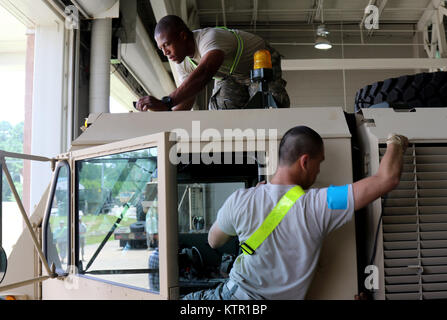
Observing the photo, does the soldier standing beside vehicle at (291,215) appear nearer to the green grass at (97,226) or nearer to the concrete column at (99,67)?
the green grass at (97,226)

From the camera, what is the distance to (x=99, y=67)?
5.31 m

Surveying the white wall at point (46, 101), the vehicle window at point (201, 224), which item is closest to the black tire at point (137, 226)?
the vehicle window at point (201, 224)

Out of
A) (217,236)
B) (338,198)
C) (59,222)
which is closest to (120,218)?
(59,222)

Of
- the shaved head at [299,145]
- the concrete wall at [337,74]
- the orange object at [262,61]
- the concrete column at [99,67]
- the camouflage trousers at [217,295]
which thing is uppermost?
the concrete wall at [337,74]

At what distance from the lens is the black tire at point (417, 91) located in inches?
108

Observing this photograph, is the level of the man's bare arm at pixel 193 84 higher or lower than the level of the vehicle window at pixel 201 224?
higher

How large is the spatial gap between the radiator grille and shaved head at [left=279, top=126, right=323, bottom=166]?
1.20 ft

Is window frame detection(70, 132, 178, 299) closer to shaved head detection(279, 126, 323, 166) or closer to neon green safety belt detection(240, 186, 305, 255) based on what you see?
neon green safety belt detection(240, 186, 305, 255)

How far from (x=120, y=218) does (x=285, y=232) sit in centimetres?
91

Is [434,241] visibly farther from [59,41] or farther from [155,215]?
[59,41]

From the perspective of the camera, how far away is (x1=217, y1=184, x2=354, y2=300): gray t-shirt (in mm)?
1896

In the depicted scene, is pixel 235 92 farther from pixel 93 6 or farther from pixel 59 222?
pixel 93 6

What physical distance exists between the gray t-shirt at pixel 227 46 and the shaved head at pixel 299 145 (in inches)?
43.9

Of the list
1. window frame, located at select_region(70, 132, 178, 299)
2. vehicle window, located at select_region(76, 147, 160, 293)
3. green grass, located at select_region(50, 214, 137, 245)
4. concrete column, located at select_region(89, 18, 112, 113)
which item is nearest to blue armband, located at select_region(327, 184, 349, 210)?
window frame, located at select_region(70, 132, 178, 299)
